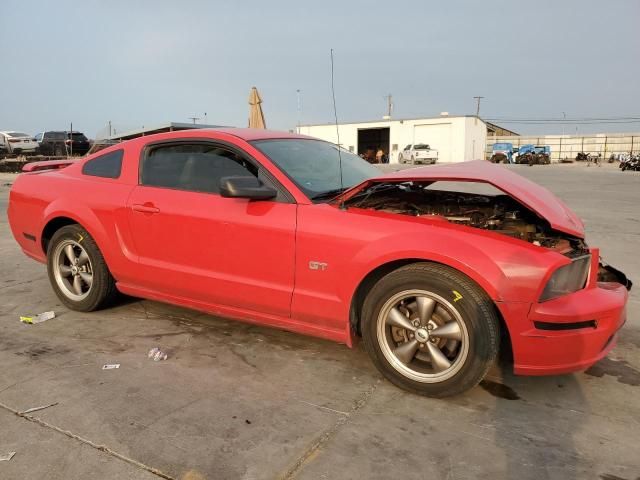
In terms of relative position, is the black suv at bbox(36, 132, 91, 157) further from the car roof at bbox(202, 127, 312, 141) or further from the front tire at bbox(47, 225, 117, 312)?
the car roof at bbox(202, 127, 312, 141)

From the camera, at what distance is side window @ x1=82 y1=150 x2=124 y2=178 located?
156 inches

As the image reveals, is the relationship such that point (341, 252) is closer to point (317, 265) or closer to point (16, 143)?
point (317, 265)

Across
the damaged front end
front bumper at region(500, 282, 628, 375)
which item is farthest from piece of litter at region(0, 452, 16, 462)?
front bumper at region(500, 282, 628, 375)

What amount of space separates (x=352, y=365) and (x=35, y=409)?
5.94 feet

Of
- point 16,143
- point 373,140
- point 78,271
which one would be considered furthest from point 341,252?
point 373,140

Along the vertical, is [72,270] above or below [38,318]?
above

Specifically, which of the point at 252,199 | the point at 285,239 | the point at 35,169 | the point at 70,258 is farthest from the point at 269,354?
the point at 35,169

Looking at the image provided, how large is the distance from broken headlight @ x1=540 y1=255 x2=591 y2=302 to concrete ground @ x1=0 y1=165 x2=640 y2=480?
0.65 metres

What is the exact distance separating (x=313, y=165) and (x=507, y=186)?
1348mm

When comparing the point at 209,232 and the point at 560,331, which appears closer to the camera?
the point at 560,331

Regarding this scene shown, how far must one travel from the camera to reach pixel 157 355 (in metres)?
3.34

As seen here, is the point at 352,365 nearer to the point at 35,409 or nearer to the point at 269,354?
the point at 269,354

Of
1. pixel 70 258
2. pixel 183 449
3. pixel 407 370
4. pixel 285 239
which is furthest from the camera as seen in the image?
pixel 70 258

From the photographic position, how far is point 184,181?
361cm
